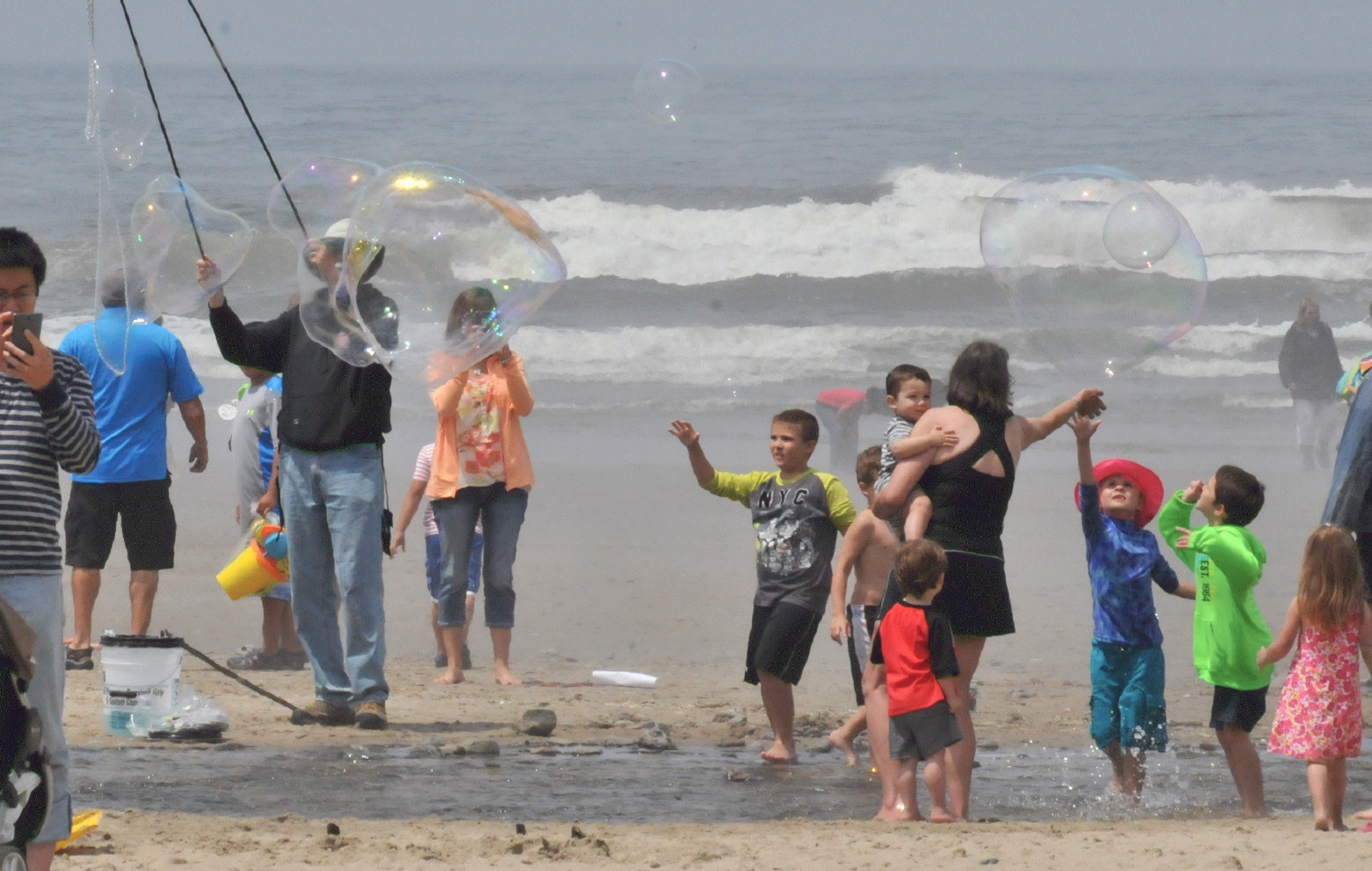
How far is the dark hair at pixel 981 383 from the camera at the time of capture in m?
4.83

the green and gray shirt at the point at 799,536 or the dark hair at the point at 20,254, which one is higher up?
the dark hair at the point at 20,254

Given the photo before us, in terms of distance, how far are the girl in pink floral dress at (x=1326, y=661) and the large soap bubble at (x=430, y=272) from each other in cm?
264

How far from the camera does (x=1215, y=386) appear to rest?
18812mm

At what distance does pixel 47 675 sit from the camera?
3.44 metres

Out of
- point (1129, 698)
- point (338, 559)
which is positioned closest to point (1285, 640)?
point (1129, 698)

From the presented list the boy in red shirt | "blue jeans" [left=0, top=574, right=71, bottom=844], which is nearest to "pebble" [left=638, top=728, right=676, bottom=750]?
the boy in red shirt

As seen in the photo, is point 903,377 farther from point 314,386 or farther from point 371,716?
point 371,716

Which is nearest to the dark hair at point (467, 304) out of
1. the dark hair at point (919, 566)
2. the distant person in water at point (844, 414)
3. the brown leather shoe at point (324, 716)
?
the brown leather shoe at point (324, 716)

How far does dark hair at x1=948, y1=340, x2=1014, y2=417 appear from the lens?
15.9 feet

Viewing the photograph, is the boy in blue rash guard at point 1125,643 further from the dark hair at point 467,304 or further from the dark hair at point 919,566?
the dark hair at point 467,304

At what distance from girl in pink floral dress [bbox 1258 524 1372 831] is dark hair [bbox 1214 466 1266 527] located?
0.91ft

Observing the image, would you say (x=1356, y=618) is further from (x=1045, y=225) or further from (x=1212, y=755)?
(x=1045, y=225)

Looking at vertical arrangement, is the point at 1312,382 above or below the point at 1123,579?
above

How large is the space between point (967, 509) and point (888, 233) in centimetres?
2169
